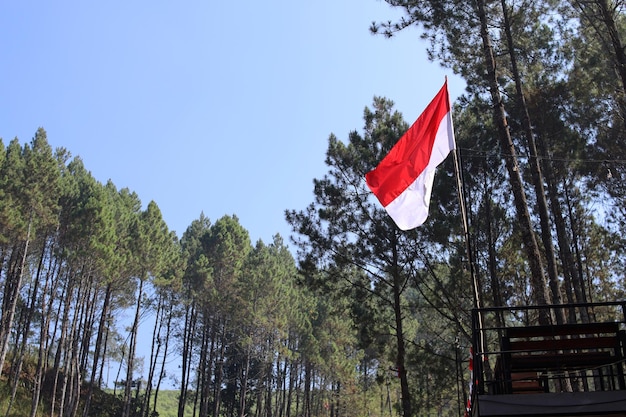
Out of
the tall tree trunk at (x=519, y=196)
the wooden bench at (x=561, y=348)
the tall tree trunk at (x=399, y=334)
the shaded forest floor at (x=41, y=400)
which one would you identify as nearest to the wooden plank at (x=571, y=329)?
the wooden bench at (x=561, y=348)

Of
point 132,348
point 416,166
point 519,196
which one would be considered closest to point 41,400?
point 132,348

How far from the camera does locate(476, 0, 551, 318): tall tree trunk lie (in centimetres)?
955

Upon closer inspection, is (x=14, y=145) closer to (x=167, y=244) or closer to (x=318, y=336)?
(x=167, y=244)

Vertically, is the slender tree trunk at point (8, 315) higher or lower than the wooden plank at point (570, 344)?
higher

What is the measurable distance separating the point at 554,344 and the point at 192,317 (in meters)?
37.1

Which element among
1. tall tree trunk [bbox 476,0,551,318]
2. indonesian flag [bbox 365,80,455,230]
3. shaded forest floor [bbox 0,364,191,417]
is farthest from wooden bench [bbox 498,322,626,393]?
shaded forest floor [bbox 0,364,191,417]

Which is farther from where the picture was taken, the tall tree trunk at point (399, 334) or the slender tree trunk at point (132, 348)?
the slender tree trunk at point (132, 348)

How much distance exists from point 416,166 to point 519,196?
347 centimetres

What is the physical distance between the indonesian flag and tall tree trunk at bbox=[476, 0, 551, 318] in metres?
3.15

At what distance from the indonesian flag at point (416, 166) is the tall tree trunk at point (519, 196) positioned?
3.15 meters

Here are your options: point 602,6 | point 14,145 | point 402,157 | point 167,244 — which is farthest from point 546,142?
point 14,145

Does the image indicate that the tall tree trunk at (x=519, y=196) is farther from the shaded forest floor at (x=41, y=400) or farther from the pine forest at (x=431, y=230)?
the shaded forest floor at (x=41, y=400)

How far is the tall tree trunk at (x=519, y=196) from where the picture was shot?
31.3ft

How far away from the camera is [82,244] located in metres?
27.9
